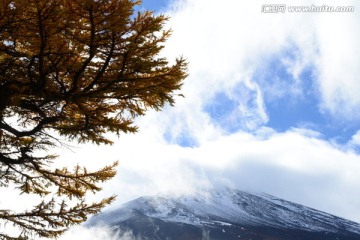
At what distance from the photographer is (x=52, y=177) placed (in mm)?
8586

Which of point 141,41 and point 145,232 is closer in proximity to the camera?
point 141,41

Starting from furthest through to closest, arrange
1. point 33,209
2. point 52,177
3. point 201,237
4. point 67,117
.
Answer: point 201,237
point 52,177
point 33,209
point 67,117

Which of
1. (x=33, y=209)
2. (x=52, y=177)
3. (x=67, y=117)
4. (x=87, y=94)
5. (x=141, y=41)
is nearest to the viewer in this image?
(x=141, y=41)

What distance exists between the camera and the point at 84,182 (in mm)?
8609

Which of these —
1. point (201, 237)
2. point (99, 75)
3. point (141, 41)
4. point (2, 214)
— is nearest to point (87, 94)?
point (99, 75)

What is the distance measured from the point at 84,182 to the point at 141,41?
4.47 metres

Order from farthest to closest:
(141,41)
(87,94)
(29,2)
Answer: (87,94) → (141,41) → (29,2)

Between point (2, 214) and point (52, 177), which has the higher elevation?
point (52, 177)

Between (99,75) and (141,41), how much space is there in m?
0.81

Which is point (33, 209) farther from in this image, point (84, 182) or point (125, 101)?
point (125, 101)

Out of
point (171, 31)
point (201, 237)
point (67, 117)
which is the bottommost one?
point (67, 117)

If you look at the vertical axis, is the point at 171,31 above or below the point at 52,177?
above

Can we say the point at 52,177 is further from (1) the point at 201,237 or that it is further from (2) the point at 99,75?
(1) the point at 201,237

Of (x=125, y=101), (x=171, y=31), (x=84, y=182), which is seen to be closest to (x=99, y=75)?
(x=171, y=31)
